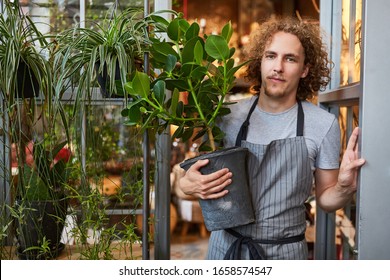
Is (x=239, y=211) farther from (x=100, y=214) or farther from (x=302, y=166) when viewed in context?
(x=100, y=214)

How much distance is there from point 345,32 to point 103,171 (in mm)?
1104

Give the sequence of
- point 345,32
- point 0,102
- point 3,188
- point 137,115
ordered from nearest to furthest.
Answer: point 137,115
point 0,102
point 3,188
point 345,32

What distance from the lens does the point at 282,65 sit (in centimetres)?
162

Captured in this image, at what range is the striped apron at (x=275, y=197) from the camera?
1.61 meters

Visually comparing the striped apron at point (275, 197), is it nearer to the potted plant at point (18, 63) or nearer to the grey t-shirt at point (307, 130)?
the grey t-shirt at point (307, 130)

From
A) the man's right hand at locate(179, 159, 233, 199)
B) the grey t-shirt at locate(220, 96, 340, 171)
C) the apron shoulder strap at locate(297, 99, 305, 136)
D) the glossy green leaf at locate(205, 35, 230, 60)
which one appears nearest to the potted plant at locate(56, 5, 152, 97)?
the glossy green leaf at locate(205, 35, 230, 60)

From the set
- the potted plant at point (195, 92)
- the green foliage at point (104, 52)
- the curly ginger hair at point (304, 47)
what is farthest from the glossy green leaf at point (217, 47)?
the curly ginger hair at point (304, 47)

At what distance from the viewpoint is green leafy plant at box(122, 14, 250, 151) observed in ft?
4.45

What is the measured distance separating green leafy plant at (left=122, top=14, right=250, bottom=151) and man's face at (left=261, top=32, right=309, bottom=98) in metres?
Answer: 0.21

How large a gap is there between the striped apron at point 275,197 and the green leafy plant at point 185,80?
0.21 metres

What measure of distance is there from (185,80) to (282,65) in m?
0.36

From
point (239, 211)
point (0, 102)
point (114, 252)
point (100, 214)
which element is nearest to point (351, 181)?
point (239, 211)

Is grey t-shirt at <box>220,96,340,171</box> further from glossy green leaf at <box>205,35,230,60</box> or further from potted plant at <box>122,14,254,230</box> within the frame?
glossy green leaf at <box>205,35,230,60</box>

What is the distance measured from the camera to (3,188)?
183 centimetres
